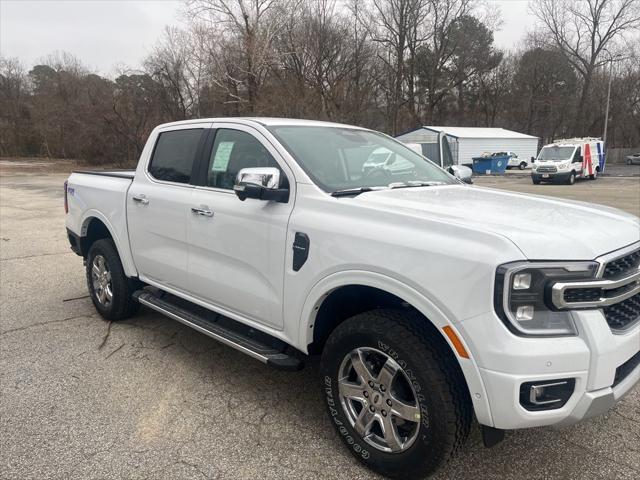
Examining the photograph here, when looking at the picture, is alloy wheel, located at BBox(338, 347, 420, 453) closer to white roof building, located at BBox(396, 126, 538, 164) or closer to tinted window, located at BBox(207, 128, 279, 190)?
tinted window, located at BBox(207, 128, 279, 190)

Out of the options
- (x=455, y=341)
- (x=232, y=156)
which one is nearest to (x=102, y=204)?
(x=232, y=156)

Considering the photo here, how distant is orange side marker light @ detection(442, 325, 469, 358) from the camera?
2191 mm

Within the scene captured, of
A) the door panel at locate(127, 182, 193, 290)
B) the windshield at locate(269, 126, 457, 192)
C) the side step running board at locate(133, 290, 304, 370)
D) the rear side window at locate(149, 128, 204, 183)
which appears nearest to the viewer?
the side step running board at locate(133, 290, 304, 370)

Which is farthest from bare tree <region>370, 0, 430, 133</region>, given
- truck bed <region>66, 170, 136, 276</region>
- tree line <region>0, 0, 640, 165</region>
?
truck bed <region>66, 170, 136, 276</region>

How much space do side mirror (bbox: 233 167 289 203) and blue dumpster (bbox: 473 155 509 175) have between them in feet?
121

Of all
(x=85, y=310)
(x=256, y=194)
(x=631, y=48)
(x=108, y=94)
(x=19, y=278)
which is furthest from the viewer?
(x=631, y=48)

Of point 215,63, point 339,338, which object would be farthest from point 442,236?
point 215,63

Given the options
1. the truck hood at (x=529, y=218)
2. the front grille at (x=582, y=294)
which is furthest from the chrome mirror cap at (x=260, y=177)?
the front grille at (x=582, y=294)

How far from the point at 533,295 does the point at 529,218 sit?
0.55 m

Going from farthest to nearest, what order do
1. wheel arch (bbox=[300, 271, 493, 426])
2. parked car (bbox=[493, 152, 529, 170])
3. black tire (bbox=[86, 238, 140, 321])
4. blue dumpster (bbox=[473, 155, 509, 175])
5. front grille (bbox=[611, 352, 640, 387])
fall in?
1. parked car (bbox=[493, 152, 529, 170])
2. blue dumpster (bbox=[473, 155, 509, 175])
3. black tire (bbox=[86, 238, 140, 321])
4. front grille (bbox=[611, 352, 640, 387])
5. wheel arch (bbox=[300, 271, 493, 426])

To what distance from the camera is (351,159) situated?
11.5 ft

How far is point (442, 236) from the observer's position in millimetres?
2312

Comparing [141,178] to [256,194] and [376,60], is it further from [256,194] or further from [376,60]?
[376,60]

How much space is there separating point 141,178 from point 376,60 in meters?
47.3
